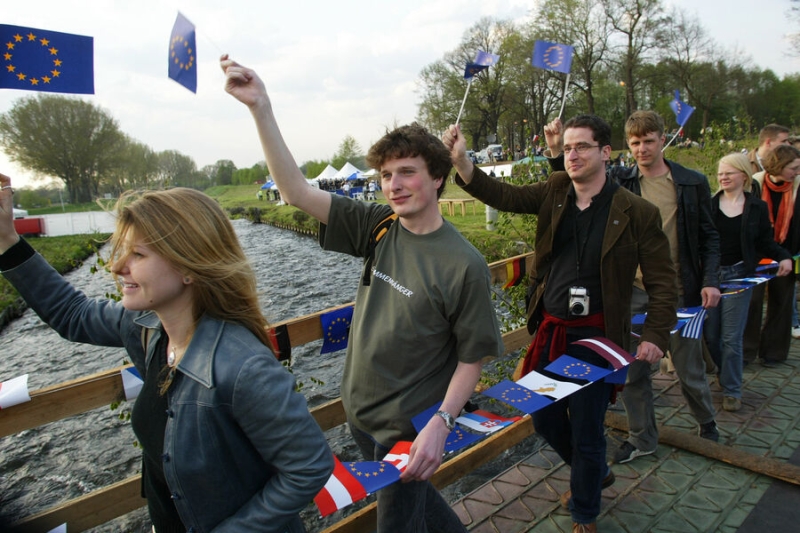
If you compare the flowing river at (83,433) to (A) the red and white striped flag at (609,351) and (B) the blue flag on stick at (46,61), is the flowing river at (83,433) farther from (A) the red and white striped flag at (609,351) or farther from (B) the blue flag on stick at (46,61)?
(A) the red and white striped flag at (609,351)

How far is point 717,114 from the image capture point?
1860 inches

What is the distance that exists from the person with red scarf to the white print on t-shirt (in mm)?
4933

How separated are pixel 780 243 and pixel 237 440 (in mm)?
5880

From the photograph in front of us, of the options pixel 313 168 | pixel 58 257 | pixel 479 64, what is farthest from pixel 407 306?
pixel 313 168

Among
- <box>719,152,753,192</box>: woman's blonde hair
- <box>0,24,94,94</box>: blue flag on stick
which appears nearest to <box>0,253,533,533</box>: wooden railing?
<box>0,24,94,94</box>: blue flag on stick

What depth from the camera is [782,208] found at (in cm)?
529

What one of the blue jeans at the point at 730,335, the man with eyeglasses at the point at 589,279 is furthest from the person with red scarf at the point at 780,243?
the man with eyeglasses at the point at 589,279

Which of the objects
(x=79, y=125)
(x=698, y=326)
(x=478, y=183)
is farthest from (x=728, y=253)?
(x=79, y=125)

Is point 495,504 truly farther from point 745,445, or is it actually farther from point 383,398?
point 745,445

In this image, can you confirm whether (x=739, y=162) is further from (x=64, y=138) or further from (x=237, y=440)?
(x=64, y=138)

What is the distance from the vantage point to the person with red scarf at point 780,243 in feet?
17.1

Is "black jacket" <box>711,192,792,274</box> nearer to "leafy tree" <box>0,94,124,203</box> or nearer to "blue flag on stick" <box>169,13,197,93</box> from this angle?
"blue flag on stick" <box>169,13,197,93</box>

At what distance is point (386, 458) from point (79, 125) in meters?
66.7

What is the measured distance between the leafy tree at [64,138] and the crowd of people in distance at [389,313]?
5968 cm
